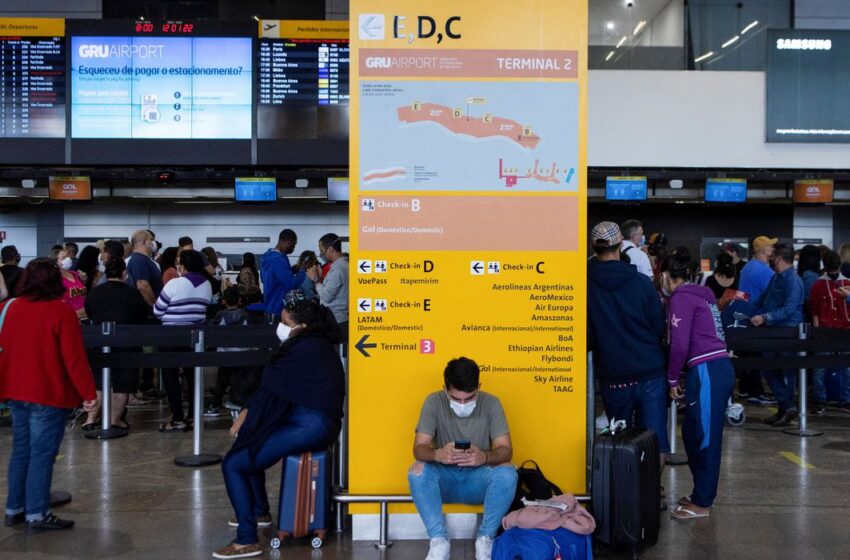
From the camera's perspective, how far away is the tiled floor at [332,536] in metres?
4.96

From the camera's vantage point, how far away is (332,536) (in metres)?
5.21

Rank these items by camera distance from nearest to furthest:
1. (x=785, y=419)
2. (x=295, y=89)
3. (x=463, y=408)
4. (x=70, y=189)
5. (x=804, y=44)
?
(x=463, y=408) → (x=785, y=419) → (x=295, y=89) → (x=70, y=189) → (x=804, y=44)

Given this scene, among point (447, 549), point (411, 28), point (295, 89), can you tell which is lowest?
point (447, 549)

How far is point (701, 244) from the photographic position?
1631 cm

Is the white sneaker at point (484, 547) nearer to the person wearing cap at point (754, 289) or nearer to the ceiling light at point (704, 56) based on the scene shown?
the person wearing cap at point (754, 289)

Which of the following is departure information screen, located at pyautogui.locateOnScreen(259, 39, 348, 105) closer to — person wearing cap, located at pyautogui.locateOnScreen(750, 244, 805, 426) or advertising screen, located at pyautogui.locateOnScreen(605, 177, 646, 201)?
advertising screen, located at pyautogui.locateOnScreen(605, 177, 646, 201)

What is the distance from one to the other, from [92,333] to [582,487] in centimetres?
425

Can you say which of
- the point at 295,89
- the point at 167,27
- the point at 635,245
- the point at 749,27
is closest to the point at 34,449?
the point at 635,245

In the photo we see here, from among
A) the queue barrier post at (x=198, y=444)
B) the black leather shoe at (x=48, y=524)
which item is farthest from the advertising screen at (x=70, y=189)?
the black leather shoe at (x=48, y=524)

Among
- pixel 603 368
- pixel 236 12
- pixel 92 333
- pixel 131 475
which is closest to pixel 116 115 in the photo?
pixel 236 12

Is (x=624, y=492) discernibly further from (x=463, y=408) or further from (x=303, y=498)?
(x=303, y=498)

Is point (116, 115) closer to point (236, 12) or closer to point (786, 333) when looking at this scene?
point (236, 12)

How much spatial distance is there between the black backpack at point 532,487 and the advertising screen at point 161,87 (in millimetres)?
8681

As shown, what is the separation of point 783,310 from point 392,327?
5256 millimetres
